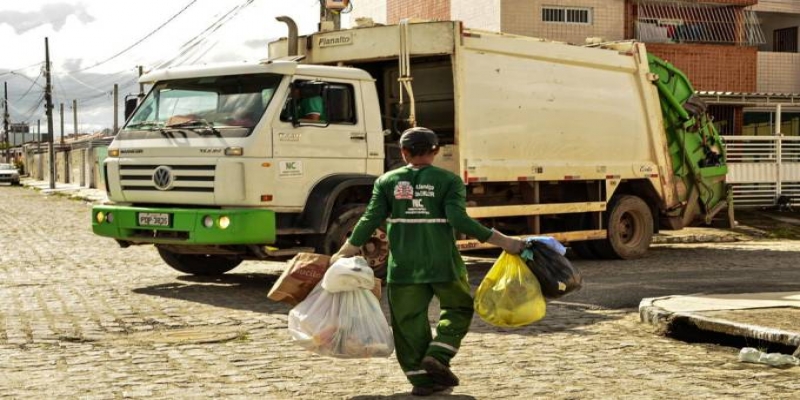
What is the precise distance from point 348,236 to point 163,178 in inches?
77.3

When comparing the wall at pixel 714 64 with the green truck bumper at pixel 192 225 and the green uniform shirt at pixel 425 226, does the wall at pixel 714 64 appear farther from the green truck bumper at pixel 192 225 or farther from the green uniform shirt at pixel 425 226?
the green uniform shirt at pixel 425 226

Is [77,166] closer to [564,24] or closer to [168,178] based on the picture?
[564,24]

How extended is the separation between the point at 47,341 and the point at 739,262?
1029 cm

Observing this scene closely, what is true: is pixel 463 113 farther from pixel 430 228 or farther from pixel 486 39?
pixel 430 228

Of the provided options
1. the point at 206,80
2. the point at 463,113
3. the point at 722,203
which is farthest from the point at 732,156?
the point at 206,80

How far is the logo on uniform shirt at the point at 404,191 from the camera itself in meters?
6.36

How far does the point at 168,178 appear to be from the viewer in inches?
451

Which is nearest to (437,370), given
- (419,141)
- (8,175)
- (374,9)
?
(419,141)

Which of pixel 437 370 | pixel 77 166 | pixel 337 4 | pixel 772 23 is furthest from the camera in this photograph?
pixel 77 166

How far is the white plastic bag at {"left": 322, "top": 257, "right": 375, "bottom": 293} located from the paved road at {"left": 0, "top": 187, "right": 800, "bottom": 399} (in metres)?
0.63

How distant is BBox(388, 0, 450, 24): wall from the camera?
32.7m

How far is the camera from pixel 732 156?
2534cm

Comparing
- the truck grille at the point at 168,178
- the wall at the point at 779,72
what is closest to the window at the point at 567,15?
the wall at the point at 779,72

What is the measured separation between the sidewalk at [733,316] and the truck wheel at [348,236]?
304 centimetres
